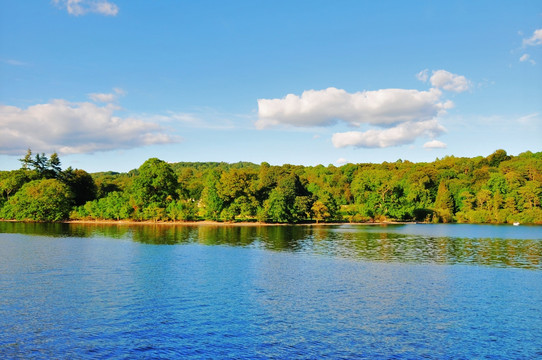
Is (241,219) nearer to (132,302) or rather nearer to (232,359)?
(132,302)

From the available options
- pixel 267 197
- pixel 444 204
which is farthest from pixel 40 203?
pixel 444 204

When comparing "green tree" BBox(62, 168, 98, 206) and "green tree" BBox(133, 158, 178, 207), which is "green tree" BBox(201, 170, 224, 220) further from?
"green tree" BBox(62, 168, 98, 206)

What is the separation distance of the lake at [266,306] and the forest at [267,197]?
6409 centimetres

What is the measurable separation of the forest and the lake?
64.1 meters

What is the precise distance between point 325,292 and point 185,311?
11782 mm

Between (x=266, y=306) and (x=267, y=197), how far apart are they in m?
99.3

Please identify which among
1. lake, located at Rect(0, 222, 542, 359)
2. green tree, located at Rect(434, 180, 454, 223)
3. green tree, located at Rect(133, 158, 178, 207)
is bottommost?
lake, located at Rect(0, 222, 542, 359)

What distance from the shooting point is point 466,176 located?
16600cm

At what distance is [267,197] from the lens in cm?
12812

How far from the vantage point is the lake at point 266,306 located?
21.4m

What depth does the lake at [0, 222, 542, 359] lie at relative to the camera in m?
21.4

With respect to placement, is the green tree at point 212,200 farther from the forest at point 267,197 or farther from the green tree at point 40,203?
the green tree at point 40,203

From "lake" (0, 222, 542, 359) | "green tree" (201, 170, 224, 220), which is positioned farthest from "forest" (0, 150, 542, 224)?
"lake" (0, 222, 542, 359)

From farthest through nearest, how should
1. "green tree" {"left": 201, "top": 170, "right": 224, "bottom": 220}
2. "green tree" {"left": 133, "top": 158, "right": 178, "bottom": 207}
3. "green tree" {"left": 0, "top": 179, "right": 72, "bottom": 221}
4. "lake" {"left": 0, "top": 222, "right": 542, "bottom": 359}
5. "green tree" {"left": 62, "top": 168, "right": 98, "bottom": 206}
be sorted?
"green tree" {"left": 62, "top": 168, "right": 98, "bottom": 206}, "green tree" {"left": 133, "top": 158, "right": 178, "bottom": 207}, "green tree" {"left": 0, "top": 179, "right": 72, "bottom": 221}, "green tree" {"left": 201, "top": 170, "right": 224, "bottom": 220}, "lake" {"left": 0, "top": 222, "right": 542, "bottom": 359}
